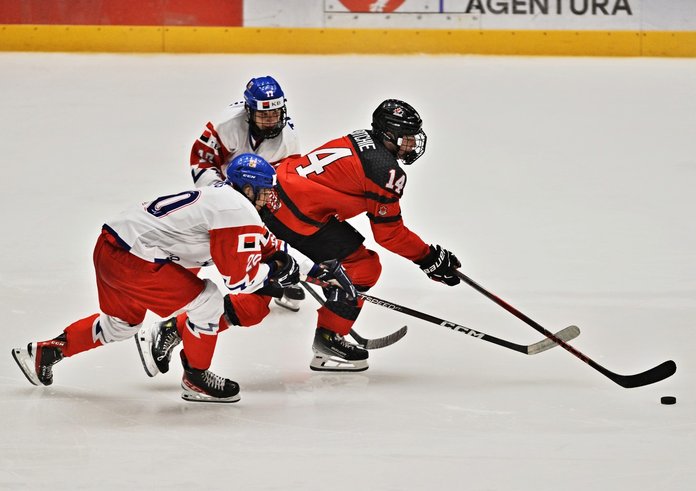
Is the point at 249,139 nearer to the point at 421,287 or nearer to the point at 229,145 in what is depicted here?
the point at 229,145

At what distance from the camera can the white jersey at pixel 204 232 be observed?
13.1 ft

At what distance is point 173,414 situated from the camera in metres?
4.03

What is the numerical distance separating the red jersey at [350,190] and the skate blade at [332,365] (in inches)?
17.9

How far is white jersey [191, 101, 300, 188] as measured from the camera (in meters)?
5.29

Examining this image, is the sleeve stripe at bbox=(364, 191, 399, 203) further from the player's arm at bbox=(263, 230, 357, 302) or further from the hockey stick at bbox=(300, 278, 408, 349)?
the hockey stick at bbox=(300, 278, 408, 349)

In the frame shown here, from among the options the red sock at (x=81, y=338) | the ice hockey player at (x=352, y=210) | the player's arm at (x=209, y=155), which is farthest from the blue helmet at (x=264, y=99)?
the red sock at (x=81, y=338)

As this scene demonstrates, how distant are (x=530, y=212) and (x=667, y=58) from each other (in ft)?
12.7

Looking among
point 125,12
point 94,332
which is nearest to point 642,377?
→ point 94,332

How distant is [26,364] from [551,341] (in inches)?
75.1

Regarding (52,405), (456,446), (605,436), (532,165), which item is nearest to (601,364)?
(605,436)

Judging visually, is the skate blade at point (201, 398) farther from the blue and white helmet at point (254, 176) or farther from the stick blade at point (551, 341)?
the stick blade at point (551, 341)

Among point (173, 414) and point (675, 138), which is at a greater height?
point (675, 138)

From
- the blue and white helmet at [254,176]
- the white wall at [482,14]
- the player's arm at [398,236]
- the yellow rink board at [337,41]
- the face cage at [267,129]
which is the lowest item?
the player's arm at [398,236]

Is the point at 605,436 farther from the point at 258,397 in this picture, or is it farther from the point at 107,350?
the point at 107,350
